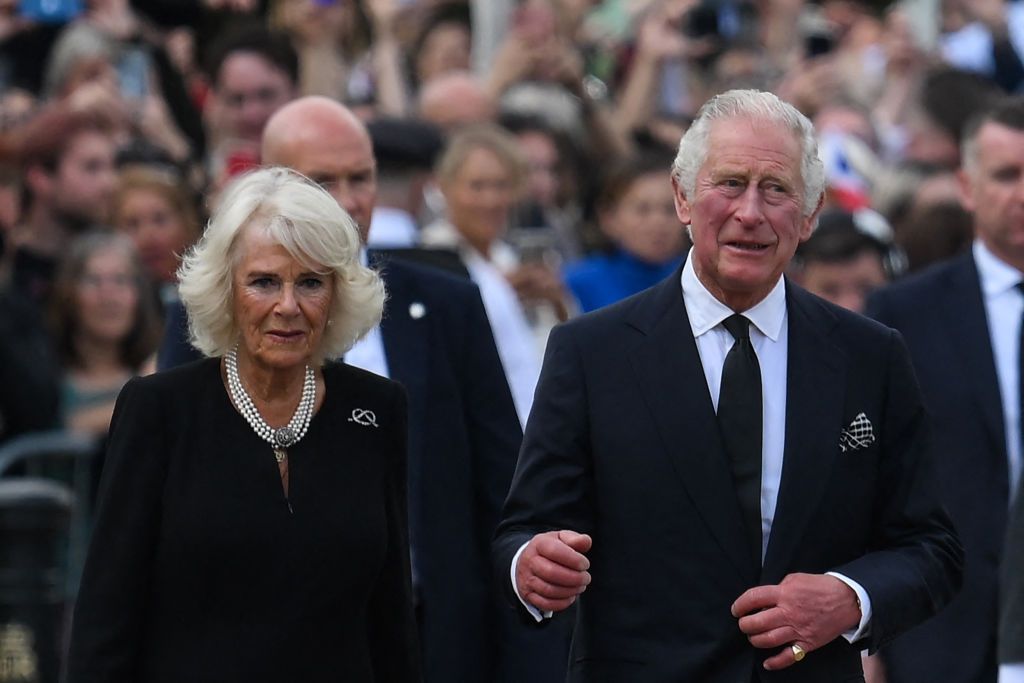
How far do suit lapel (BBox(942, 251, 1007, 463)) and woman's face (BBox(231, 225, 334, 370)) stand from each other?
259 centimetres

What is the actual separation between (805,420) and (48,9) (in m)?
6.80

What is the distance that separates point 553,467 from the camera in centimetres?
503

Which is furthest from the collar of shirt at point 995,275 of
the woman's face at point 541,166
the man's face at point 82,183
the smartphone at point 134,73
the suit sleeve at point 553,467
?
the smartphone at point 134,73

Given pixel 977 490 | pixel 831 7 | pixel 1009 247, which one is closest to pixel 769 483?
pixel 977 490

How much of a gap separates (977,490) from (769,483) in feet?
6.66

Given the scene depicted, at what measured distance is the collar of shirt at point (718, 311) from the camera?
516 centimetres

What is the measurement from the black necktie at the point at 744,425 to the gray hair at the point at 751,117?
386 mm

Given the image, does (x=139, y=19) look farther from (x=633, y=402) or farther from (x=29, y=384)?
(x=633, y=402)

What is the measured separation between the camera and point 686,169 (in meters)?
5.22

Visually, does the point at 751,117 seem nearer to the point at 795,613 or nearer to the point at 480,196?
the point at 795,613

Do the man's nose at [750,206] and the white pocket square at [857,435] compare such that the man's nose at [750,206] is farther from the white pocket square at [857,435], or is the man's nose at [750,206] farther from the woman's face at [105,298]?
the woman's face at [105,298]

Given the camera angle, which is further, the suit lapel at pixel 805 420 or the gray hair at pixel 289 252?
the gray hair at pixel 289 252

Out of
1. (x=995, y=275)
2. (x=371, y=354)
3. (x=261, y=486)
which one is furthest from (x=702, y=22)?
(x=261, y=486)

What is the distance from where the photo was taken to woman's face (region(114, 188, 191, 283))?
33.8 ft
